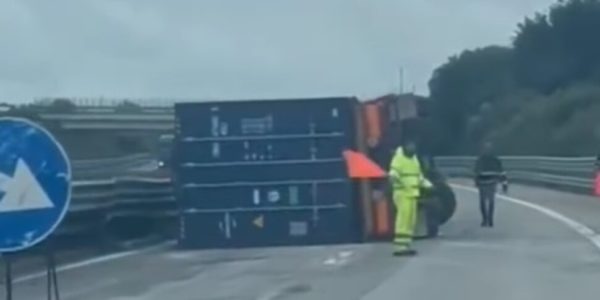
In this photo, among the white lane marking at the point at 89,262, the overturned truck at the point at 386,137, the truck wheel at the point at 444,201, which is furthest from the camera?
the truck wheel at the point at 444,201

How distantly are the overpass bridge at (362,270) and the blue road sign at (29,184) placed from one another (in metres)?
8.56

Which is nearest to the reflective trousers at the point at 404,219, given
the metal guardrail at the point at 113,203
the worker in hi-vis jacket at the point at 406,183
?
the worker in hi-vis jacket at the point at 406,183

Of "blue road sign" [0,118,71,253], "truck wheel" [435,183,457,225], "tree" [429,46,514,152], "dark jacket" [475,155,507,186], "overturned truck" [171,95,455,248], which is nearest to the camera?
"blue road sign" [0,118,71,253]

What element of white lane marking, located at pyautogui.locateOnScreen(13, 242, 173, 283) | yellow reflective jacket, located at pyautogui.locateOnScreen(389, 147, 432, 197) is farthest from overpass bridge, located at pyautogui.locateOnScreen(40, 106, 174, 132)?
yellow reflective jacket, located at pyautogui.locateOnScreen(389, 147, 432, 197)

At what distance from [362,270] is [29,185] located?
1273 cm

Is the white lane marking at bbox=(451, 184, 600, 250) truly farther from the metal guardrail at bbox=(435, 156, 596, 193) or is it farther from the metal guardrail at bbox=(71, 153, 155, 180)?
the metal guardrail at bbox=(71, 153, 155, 180)

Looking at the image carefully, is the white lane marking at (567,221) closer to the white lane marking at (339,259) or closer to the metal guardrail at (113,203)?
the white lane marking at (339,259)

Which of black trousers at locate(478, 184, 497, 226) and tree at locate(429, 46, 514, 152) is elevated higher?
tree at locate(429, 46, 514, 152)

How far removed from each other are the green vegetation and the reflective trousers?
46.8m

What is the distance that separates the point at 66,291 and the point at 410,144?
7.10 meters

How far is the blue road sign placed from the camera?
11.5 metres

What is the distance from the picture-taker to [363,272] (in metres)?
23.7

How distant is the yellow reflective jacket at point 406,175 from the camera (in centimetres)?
2753

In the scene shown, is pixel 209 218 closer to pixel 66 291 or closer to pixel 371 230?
pixel 371 230
